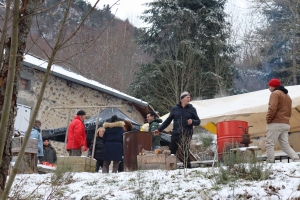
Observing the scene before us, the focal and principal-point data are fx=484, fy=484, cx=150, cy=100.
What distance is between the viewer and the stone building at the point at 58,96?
49.8ft

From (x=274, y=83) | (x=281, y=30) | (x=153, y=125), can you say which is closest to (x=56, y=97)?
(x=153, y=125)

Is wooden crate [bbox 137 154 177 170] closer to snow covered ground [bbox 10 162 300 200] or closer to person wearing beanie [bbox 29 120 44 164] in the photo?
snow covered ground [bbox 10 162 300 200]

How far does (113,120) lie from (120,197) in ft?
12.3

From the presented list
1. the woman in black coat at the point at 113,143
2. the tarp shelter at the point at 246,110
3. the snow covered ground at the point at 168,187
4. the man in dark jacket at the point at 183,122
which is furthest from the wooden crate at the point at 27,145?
the tarp shelter at the point at 246,110

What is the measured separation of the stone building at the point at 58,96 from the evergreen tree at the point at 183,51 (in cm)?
446

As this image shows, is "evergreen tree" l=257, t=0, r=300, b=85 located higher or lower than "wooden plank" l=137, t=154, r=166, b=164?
higher

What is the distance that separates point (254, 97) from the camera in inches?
432

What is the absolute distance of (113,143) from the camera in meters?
9.61

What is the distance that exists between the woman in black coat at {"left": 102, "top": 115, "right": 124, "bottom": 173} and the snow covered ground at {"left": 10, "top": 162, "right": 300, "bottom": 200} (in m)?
1.50

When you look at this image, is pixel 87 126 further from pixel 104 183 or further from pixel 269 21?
pixel 269 21

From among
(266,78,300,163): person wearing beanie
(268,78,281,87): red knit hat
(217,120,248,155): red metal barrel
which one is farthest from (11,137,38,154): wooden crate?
(268,78,281,87): red knit hat

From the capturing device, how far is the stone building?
15180mm

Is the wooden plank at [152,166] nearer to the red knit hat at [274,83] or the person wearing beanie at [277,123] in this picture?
the person wearing beanie at [277,123]

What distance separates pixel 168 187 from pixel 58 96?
1027 cm
